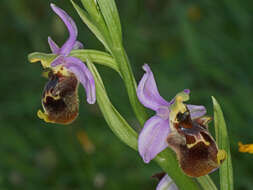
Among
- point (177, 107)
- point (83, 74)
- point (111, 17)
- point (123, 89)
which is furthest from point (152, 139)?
point (123, 89)

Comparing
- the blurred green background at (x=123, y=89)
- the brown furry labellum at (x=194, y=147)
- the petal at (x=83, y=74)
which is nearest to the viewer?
the brown furry labellum at (x=194, y=147)

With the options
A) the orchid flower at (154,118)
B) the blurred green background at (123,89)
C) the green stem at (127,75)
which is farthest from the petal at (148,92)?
the blurred green background at (123,89)

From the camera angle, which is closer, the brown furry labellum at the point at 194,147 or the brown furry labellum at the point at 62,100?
the brown furry labellum at the point at 194,147

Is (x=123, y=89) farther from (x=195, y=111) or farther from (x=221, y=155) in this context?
(x=221, y=155)

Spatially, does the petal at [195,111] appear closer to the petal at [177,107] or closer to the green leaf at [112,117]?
the petal at [177,107]

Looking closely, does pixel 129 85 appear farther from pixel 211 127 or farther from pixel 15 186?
pixel 15 186

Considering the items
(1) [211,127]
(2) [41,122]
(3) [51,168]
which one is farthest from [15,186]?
(1) [211,127]
